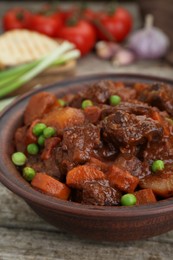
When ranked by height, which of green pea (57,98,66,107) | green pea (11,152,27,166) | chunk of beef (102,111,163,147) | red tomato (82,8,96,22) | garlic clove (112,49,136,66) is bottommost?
garlic clove (112,49,136,66)

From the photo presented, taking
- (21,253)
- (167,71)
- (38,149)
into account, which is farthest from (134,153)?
(167,71)

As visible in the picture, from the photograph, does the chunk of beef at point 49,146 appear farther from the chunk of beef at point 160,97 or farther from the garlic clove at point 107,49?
the garlic clove at point 107,49

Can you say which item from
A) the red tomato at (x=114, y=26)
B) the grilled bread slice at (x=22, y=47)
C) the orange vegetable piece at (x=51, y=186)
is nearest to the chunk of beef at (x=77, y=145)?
the orange vegetable piece at (x=51, y=186)

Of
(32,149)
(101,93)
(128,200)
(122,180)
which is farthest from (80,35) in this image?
(128,200)

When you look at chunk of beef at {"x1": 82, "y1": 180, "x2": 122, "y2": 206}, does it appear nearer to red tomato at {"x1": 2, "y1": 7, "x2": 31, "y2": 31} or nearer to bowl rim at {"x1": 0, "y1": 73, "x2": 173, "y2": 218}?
bowl rim at {"x1": 0, "y1": 73, "x2": 173, "y2": 218}

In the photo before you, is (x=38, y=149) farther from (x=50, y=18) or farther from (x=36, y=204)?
(x=50, y=18)

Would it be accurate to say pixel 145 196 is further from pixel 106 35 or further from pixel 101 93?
pixel 106 35

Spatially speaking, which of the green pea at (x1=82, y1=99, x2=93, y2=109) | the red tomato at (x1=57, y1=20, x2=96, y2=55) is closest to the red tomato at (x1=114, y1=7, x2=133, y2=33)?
the red tomato at (x1=57, y1=20, x2=96, y2=55)
